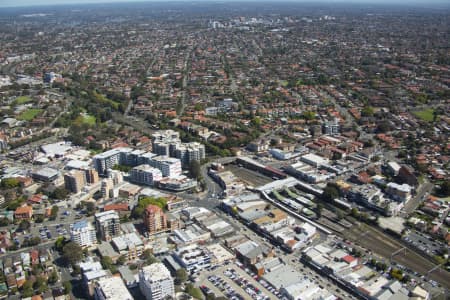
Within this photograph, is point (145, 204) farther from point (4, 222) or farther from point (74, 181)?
point (4, 222)

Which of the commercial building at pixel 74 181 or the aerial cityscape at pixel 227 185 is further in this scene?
the commercial building at pixel 74 181

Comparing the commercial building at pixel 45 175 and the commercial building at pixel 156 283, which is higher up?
the commercial building at pixel 156 283

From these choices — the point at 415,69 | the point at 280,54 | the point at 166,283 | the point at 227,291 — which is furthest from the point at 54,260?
the point at 280,54

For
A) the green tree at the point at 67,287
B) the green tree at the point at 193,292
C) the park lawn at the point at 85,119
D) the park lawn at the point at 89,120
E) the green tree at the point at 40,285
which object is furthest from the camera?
the park lawn at the point at 89,120

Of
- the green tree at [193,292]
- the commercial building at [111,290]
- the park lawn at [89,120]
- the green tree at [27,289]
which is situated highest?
the commercial building at [111,290]

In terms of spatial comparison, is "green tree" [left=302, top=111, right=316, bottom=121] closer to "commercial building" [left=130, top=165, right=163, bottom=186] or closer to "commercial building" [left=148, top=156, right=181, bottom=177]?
"commercial building" [left=148, top=156, right=181, bottom=177]

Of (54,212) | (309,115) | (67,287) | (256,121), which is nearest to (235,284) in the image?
(67,287)

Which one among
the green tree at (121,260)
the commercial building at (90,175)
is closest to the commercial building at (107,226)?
the green tree at (121,260)

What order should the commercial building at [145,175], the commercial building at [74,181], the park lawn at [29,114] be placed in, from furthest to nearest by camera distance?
1. the park lawn at [29,114]
2. the commercial building at [145,175]
3. the commercial building at [74,181]

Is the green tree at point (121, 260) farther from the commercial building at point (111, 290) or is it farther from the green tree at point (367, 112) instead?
the green tree at point (367, 112)
